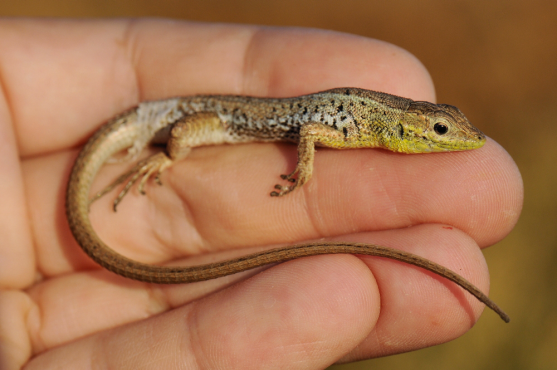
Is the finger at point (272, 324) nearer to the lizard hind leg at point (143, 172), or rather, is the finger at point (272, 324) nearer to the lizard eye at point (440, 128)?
the lizard eye at point (440, 128)

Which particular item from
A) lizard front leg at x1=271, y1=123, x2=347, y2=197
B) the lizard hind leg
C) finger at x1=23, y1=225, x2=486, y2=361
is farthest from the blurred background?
the lizard hind leg

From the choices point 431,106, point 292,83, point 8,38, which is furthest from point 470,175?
point 8,38

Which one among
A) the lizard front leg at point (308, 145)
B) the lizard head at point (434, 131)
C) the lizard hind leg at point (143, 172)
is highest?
the lizard head at point (434, 131)

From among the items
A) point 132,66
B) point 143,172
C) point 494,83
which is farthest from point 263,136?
point 494,83

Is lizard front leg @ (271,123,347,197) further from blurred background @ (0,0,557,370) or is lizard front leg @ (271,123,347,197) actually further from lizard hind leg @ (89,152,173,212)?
blurred background @ (0,0,557,370)

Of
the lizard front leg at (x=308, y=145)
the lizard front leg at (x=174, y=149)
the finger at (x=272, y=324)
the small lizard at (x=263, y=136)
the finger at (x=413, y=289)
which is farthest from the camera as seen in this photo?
the lizard front leg at (x=174, y=149)

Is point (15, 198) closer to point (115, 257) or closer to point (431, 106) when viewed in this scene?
point (115, 257)

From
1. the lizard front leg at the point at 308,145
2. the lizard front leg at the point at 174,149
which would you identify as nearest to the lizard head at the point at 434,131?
the lizard front leg at the point at 308,145
